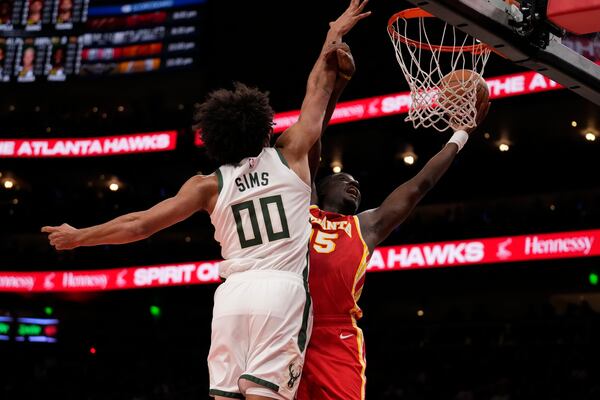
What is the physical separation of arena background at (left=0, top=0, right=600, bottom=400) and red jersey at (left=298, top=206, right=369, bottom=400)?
7821mm

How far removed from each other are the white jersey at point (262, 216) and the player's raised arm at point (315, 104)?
73mm

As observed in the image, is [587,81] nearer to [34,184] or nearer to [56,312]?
[34,184]

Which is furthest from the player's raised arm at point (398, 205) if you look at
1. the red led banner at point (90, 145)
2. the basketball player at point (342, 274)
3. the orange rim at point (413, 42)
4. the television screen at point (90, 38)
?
the red led banner at point (90, 145)

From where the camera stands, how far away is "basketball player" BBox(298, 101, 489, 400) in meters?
3.83

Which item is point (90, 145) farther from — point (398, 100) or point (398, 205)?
point (398, 205)

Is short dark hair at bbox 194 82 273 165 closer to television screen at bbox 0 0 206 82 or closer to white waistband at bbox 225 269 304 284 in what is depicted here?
white waistband at bbox 225 269 304 284

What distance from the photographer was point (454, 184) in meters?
16.2

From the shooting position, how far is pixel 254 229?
3342 millimetres

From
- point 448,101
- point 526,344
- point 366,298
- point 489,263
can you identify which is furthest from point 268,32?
point 448,101

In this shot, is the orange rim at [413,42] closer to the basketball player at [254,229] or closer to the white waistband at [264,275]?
the basketball player at [254,229]

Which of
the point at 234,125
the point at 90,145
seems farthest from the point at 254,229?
the point at 90,145

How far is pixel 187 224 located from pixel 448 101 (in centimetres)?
1433

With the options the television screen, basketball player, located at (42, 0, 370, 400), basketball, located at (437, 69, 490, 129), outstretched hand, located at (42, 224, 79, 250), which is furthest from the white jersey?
the television screen

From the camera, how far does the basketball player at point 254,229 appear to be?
10.5 ft
